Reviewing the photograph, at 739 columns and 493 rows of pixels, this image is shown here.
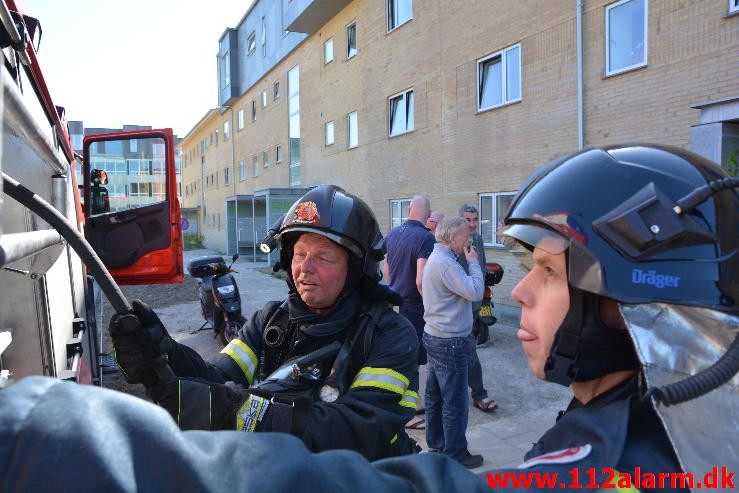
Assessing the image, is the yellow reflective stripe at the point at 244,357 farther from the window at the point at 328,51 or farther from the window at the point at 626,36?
Answer: the window at the point at 328,51

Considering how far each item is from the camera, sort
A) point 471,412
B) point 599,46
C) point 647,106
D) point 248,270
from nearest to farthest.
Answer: point 471,412 < point 647,106 < point 599,46 < point 248,270

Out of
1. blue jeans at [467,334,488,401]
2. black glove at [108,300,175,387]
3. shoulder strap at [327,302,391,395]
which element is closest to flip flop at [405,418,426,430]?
blue jeans at [467,334,488,401]

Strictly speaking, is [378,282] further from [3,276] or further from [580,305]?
[3,276]

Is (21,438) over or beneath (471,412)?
over

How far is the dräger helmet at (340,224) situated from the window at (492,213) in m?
7.69

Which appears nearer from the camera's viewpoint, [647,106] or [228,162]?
[647,106]

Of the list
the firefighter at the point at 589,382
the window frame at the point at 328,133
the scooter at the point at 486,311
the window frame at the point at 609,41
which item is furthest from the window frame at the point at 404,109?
the firefighter at the point at 589,382

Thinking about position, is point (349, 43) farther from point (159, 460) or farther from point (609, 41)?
point (159, 460)

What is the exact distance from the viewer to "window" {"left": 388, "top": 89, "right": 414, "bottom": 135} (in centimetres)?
1284

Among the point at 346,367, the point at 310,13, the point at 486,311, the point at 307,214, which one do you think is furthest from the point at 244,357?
the point at 310,13

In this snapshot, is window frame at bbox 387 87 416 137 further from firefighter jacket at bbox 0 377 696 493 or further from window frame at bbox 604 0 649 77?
firefighter jacket at bbox 0 377 696 493

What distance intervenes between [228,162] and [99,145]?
2702cm

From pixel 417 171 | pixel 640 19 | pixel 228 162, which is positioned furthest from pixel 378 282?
pixel 228 162

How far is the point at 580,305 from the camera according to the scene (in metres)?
1.20
